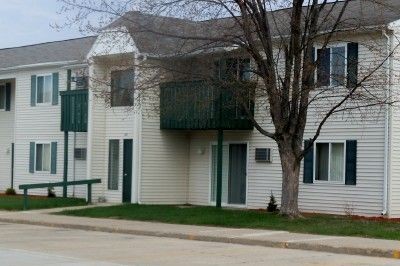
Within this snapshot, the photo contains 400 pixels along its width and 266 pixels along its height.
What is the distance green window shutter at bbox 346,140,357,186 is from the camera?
78.2ft

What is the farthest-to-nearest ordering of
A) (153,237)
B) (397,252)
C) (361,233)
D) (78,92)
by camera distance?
(78,92) → (153,237) → (361,233) → (397,252)

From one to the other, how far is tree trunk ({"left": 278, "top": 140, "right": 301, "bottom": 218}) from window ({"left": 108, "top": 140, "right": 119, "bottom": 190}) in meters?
9.63

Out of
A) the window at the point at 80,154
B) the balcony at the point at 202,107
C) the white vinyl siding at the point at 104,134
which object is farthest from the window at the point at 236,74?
the window at the point at 80,154

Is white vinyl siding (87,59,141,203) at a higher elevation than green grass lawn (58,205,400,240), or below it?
higher

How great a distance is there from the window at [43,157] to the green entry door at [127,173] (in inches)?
227

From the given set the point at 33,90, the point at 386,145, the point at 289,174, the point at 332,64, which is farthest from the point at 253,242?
the point at 33,90

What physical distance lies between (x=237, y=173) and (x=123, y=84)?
509 cm

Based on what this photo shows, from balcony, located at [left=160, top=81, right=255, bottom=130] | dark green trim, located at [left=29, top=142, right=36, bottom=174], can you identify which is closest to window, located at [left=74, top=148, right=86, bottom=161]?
dark green trim, located at [left=29, top=142, right=36, bottom=174]

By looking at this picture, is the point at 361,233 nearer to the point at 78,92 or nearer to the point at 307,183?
the point at 307,183

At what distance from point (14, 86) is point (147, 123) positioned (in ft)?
35.1

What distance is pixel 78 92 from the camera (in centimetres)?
3130

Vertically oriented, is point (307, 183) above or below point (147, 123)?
below

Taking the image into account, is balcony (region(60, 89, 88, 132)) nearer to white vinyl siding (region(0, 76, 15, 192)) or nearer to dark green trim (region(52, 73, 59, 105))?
dark green trim (region(52, 73, 59, 105))

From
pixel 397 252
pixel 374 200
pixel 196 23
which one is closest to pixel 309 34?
pixel 196 23
